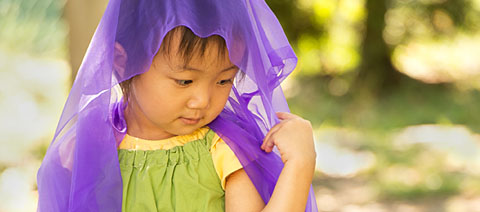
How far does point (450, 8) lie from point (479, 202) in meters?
3.40

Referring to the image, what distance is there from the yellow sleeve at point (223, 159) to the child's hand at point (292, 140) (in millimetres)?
104

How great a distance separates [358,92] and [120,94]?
19.2 ft

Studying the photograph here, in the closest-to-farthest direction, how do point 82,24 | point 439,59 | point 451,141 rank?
point 82,24
point 451,141
point 439,59

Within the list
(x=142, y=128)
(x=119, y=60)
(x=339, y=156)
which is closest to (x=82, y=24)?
(x=142, y=128)

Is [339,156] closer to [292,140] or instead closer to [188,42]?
[292,140]

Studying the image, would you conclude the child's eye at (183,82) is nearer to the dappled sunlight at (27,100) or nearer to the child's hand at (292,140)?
the child's hand at (292,140)

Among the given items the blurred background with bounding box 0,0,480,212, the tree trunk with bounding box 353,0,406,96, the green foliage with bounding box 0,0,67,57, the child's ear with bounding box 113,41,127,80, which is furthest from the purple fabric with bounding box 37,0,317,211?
the tree trunk with bounding box 353,0,406,96

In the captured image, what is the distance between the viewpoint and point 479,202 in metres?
4.55

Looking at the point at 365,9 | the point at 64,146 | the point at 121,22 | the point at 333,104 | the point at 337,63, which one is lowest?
the point at 64,146

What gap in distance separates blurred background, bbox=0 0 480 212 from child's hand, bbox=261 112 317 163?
175 cm

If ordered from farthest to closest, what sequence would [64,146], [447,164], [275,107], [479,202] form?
[447,164] < [479,202] < [275,107] < [64,146]

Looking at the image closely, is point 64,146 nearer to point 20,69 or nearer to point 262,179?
point 262,179

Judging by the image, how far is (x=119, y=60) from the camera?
5.42 feet

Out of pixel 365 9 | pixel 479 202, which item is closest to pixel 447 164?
pixel 479 202
